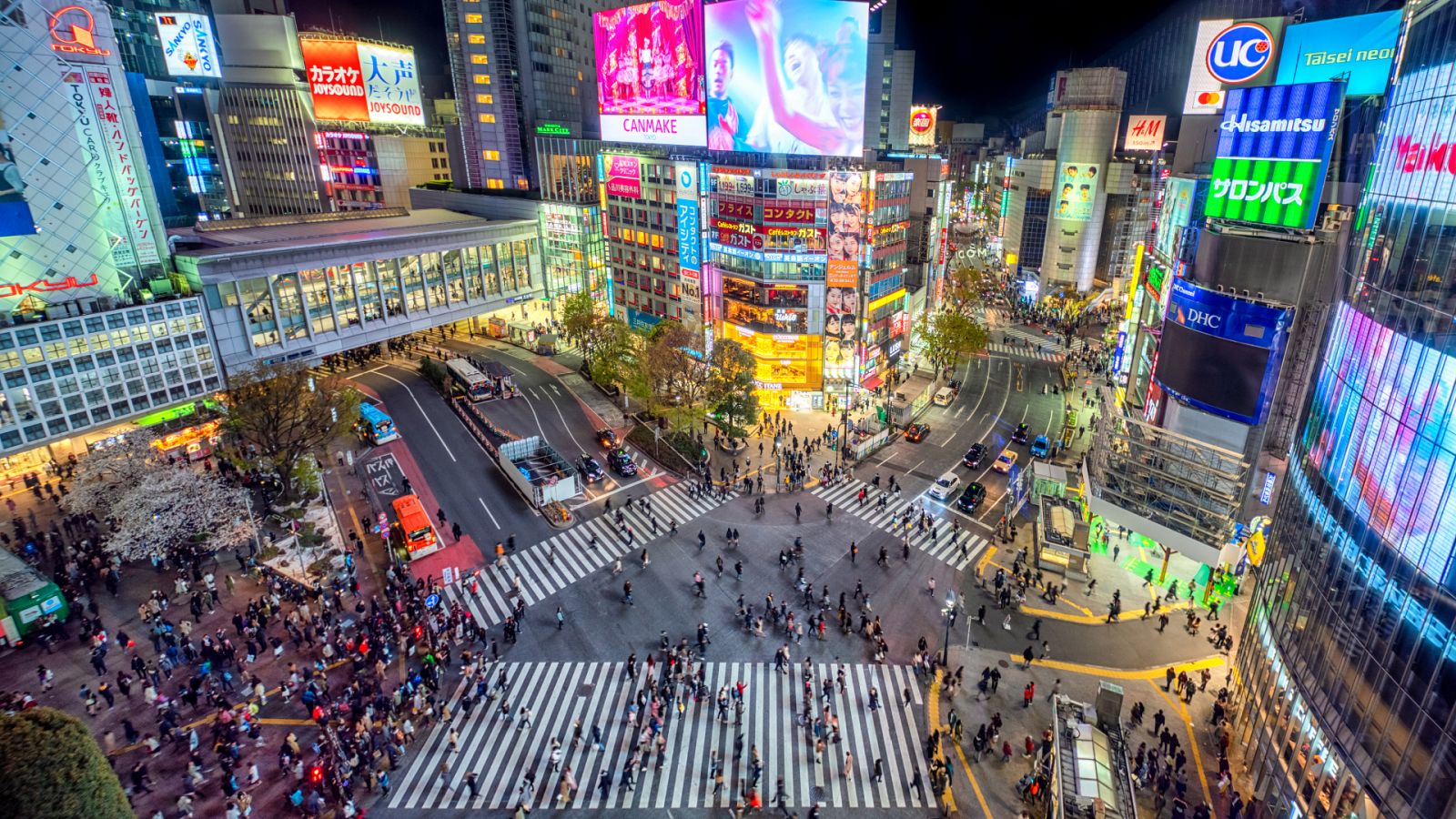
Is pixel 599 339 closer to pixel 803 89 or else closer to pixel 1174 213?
pixel 803 89

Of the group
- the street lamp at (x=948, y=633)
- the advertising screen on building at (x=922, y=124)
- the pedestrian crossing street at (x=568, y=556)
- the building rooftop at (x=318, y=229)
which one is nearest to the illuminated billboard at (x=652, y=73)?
the building rooftop at (x=318, y=229)

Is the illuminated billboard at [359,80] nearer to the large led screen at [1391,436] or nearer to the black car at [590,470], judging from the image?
the black car at [590,470]

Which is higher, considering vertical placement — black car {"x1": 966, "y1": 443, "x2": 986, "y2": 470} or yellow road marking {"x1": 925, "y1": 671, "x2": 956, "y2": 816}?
black car {"x1": 966, "y1": 443, "x2": 986, "y2": 470}

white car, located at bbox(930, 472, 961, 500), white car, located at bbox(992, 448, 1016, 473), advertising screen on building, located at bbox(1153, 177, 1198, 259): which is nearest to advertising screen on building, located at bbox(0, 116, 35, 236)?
white car, located at bbox(930, 472, 961, 500)

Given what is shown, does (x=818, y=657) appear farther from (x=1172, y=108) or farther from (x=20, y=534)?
(x=1172, y=108)

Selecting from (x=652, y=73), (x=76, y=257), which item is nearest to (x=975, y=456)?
(x=652, y=73)

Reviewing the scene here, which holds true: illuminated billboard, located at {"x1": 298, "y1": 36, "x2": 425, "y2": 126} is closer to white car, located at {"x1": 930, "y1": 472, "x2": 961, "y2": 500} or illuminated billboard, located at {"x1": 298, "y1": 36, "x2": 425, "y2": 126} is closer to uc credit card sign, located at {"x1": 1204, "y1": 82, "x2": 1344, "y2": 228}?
white car, located at {"x1": 930, "y1": 472, "x2": 961, "y2": 500}

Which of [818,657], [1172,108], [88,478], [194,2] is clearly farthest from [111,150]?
[1172,108]
